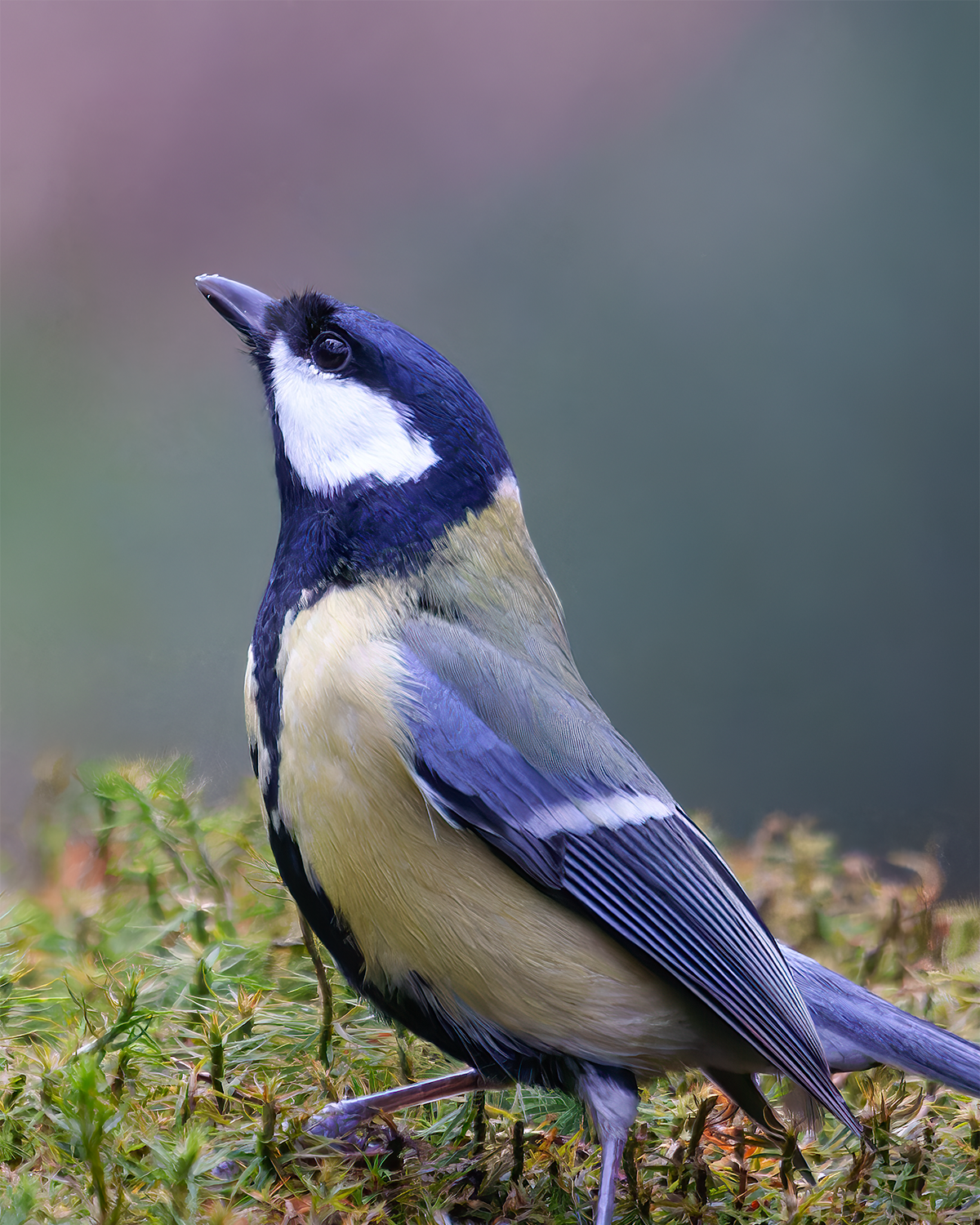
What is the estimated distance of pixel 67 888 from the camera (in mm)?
2029

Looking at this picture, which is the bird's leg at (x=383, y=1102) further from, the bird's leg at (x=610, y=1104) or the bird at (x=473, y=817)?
the bird's leg at (x=610, y=1104)

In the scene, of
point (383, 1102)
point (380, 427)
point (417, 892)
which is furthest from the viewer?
point (380, 427)

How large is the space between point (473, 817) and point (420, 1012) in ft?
0.90

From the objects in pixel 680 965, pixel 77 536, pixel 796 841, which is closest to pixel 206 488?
pixel 77 536

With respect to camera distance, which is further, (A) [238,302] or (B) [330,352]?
(A) [238,302]

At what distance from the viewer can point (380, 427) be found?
5.25 ft

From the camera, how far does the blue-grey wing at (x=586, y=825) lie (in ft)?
4.51

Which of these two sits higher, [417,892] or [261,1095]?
Answer: [417,892]

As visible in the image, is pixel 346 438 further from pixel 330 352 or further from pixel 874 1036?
pixel 874 1036

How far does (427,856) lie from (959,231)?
Answer: 295 centimetres

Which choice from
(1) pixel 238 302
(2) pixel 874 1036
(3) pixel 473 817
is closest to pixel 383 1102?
(3) pixel 473 817

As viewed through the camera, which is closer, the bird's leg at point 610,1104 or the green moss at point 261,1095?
the green moss at point 261,1095

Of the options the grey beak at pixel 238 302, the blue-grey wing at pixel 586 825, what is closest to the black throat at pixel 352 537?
the blue-grey wing at pixel 586 825

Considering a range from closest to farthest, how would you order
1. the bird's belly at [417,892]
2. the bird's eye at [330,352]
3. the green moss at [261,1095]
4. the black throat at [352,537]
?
1. the green moss at [261,1095]
2. the bird's belly at [417,892]
3. the black throat at [352,537]
4. the bird's eye at [330,352]
